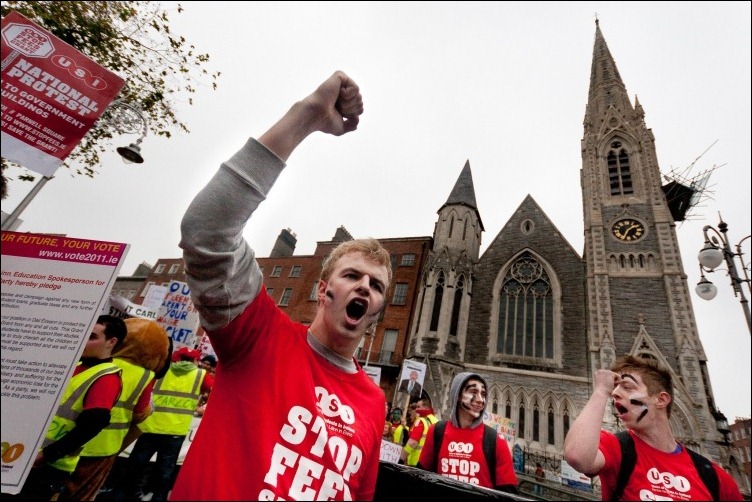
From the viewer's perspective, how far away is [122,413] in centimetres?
350

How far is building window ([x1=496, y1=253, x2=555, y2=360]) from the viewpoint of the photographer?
18.7 m

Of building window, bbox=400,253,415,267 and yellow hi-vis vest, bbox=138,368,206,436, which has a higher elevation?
building window, bbox=400,253,415,267

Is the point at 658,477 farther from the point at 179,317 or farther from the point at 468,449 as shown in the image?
the point at 179,317

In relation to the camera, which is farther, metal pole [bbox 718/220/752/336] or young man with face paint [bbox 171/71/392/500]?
metal pole [bbox 718/220/752/336]

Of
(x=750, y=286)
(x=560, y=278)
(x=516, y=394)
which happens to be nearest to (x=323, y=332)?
(x=750, y=286)

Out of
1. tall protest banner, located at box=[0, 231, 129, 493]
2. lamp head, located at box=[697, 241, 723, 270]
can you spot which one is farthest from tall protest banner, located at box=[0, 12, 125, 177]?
lamp head, located at box=[697, 241, 723, 270]

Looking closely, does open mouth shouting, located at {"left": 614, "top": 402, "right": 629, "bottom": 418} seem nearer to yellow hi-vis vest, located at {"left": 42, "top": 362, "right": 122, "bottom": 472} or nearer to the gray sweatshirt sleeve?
the gray sweatshirt sleeve

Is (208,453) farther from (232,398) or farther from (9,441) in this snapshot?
(9,441)

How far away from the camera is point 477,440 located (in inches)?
149

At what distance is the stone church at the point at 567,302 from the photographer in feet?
51.6

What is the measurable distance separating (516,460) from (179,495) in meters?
17.2

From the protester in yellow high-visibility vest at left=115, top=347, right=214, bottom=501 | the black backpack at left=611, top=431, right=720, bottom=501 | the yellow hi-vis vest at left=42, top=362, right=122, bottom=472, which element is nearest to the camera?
the black backpack at left=611, top=431, right=720, bottom=501

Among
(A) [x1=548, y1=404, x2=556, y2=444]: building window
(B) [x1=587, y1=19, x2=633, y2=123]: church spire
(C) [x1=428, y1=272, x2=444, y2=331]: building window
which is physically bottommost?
(A) [x1=548, y1=404, x2=556, y2=444]: building window

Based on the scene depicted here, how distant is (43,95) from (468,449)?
179 inches
